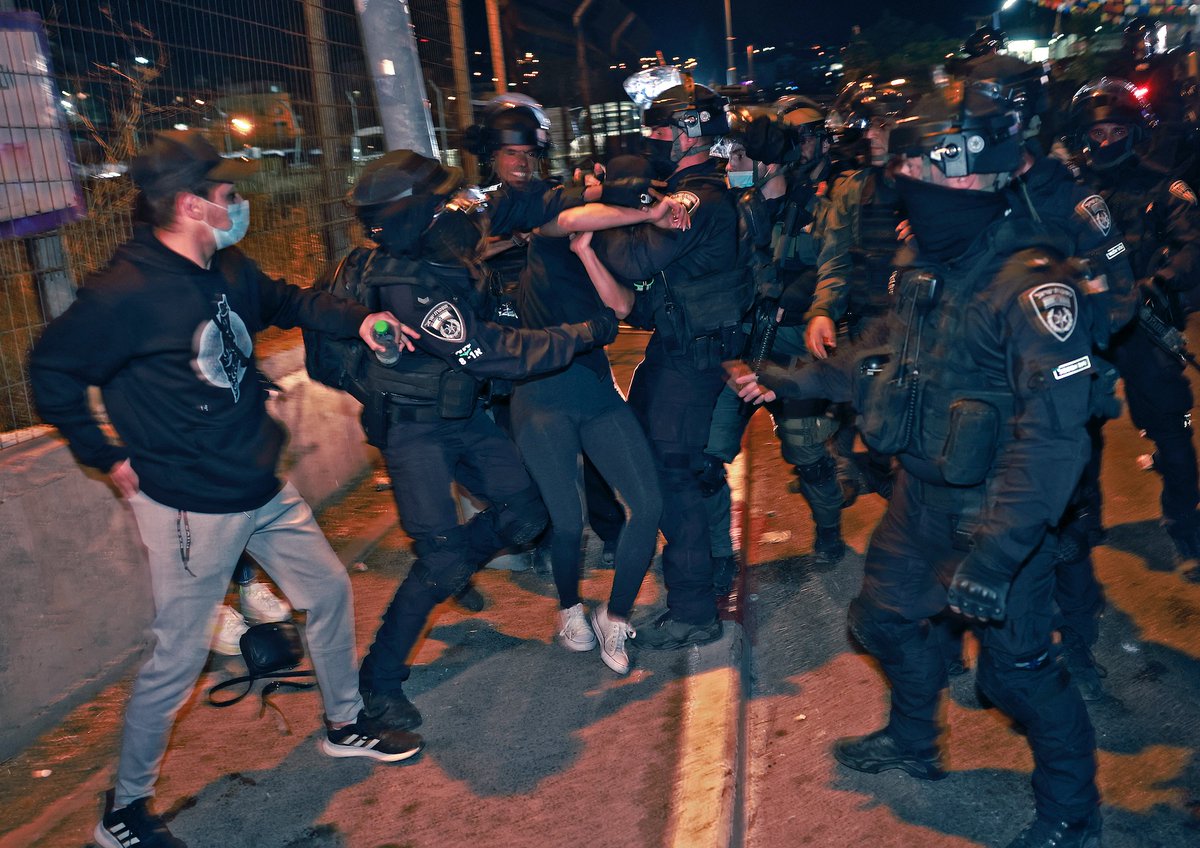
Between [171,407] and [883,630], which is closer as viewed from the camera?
[171,407]

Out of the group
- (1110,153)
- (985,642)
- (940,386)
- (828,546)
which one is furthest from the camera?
(828,546)

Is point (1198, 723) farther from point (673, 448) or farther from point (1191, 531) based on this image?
point (673, 448)

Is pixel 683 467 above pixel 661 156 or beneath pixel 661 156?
beneath

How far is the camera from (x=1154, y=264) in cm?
516

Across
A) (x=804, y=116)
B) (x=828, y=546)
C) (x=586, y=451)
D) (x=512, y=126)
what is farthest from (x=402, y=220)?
(x=804, y=116)

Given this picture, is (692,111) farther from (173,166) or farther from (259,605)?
(259,605)

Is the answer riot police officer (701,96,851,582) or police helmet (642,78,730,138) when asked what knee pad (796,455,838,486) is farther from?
police helmet (642,78,730,138)

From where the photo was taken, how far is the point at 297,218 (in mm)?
6652

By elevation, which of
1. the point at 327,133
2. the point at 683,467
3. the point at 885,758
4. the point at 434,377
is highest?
the point at 327,133

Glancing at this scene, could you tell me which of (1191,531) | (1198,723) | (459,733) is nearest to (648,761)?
(459,733)

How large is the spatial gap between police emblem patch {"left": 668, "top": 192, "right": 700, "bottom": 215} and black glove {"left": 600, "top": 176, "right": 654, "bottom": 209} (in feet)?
0.53

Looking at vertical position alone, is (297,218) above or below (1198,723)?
above

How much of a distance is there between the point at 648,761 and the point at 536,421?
Result: 4.47 feet

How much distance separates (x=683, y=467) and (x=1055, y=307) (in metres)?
2.14
